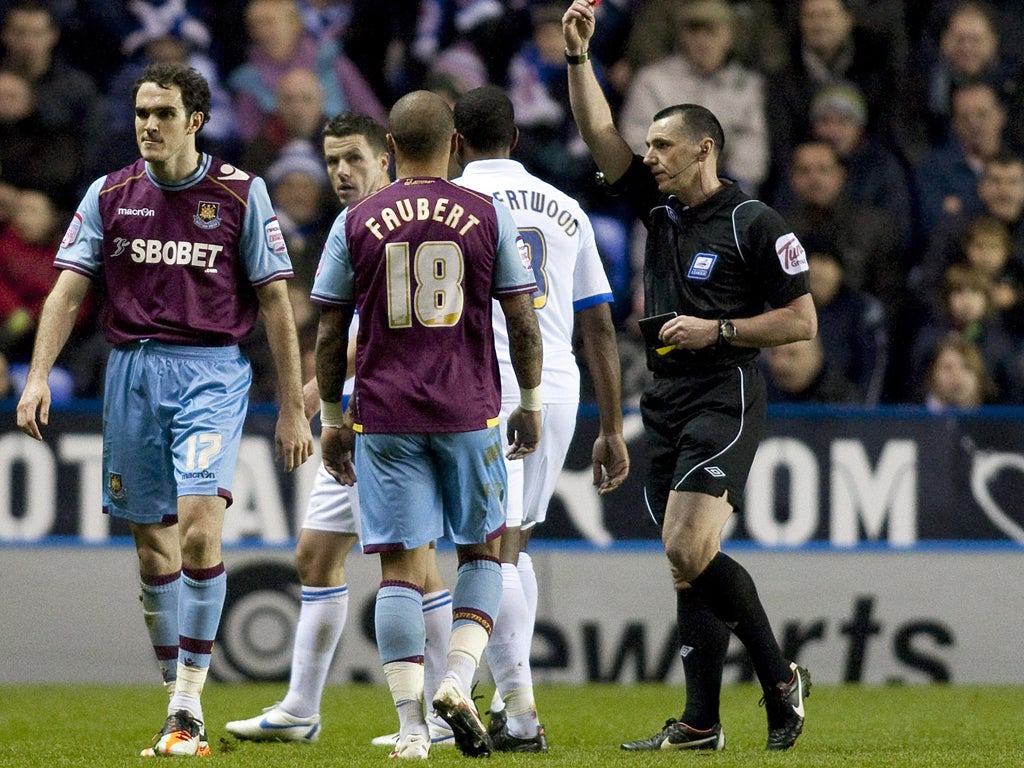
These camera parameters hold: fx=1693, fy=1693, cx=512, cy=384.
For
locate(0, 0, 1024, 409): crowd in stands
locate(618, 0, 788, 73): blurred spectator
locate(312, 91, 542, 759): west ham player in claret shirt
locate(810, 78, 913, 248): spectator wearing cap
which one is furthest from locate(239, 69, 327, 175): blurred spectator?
locate(312, 91, 542, 759): west ham player in claret shirt

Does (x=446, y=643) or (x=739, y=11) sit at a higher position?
(x=739, y=11)

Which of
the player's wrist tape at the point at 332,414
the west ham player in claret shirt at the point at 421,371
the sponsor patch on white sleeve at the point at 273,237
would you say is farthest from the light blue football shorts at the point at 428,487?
the sponsor patch on white sleeve at the point at 273,237

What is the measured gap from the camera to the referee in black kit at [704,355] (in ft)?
20.4

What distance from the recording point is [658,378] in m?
6.55

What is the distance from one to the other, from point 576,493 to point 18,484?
126 inches

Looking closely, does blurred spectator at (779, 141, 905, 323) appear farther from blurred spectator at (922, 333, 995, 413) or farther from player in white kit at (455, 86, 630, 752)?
player in white kit at (455, 86, 630, 752)

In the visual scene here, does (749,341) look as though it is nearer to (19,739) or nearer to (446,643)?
(446,643)

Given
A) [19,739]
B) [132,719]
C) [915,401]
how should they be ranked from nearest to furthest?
[19,739] < [132,719] < [915,401]

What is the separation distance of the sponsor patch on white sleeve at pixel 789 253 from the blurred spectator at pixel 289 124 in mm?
5753

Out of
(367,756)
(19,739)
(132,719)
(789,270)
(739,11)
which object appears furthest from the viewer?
(739,11)

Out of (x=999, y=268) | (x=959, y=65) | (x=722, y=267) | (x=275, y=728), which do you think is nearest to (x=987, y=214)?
(x=999, y=268)

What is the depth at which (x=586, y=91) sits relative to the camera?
6.55m

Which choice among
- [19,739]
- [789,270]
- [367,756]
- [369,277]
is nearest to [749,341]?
[789,270]

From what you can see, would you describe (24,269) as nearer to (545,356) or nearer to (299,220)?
(299,220)
